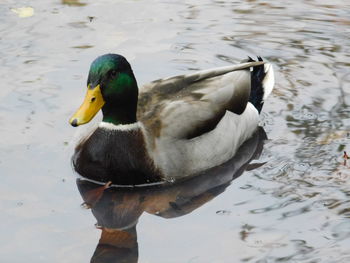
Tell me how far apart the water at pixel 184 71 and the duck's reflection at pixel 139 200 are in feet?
0.27

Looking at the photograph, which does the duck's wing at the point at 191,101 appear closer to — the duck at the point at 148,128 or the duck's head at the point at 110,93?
the duck at the point at 148,128

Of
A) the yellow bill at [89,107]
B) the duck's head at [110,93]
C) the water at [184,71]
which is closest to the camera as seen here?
the water at [184,71]

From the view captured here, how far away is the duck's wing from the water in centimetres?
53

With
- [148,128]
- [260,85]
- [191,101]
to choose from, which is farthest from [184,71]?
[148,128]

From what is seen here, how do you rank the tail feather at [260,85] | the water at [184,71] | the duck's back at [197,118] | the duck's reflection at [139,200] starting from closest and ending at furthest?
the water at [184,71] < the duck's reflection at [139,200] < the duck's back at [197,118] < the tail feather at [260,85]

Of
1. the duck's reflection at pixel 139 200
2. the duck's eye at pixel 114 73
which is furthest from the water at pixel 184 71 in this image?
the duck's eye at pixel 114 73

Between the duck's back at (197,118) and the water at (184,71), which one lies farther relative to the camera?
the duck's back at (197,118)

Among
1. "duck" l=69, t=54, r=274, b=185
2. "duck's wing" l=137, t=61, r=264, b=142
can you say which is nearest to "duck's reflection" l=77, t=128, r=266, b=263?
"duck" l=69, t=54, r=274, b=185

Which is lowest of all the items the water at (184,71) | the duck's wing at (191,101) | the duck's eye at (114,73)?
the water at (184,71)

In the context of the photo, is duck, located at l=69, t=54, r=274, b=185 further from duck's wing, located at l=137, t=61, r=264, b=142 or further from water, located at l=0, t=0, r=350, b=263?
water, located at l=0, t=0, r=350, b=263

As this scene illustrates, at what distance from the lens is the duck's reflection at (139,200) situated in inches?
256

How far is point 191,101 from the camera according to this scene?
24.5ft

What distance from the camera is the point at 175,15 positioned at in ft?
34.9

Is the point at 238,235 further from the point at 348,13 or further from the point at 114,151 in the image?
the point at 348,13
